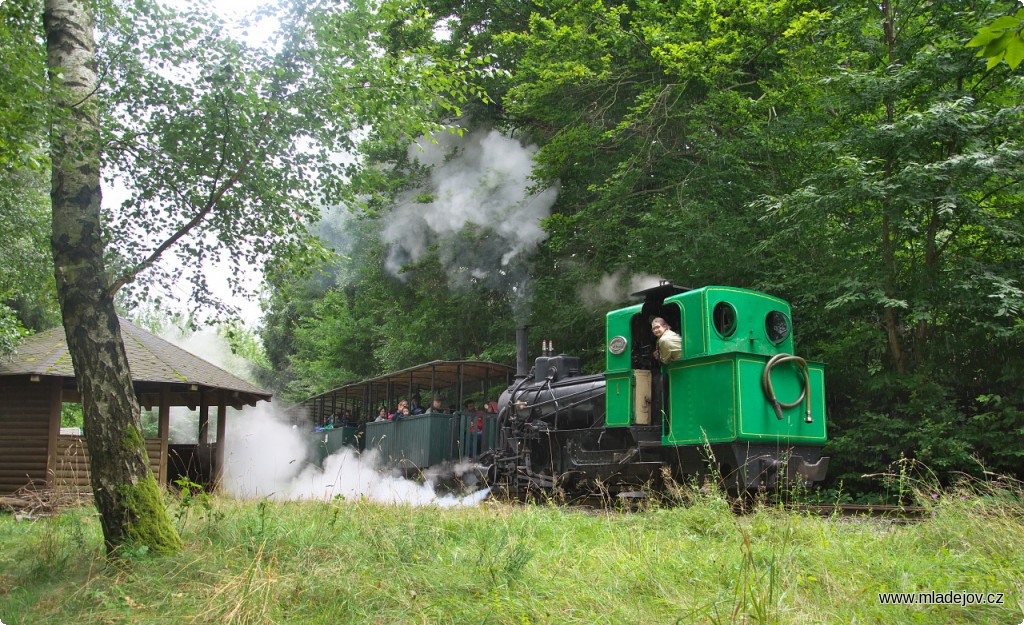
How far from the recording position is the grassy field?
11.8 ft

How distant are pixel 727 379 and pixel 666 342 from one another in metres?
0.86

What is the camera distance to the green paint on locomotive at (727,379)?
7.70 meters

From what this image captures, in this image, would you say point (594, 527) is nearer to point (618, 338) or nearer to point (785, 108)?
point (618, 338)

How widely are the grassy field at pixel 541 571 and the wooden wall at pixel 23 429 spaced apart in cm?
744

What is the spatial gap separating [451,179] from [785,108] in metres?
8.35

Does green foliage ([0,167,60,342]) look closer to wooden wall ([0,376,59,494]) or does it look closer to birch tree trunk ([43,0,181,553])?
wooden wall ([0,376,59,494])

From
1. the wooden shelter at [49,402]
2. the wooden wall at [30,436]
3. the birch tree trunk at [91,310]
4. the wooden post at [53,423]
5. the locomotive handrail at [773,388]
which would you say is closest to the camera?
the birch tree trunk at [91,310]

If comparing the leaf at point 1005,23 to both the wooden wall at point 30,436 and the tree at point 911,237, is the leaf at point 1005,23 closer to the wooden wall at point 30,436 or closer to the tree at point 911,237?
the tree at point 911,237

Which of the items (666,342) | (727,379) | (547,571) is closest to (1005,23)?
(547,571)

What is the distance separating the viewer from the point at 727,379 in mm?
7703

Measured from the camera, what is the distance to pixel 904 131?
9234 mm

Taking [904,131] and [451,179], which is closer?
[904,131]

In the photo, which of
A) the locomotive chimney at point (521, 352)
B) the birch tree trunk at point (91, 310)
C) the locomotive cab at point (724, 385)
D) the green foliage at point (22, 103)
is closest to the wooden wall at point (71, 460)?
the locomotive chimney at point (521, 352)

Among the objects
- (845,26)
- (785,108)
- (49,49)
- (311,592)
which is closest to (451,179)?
(785,108)
